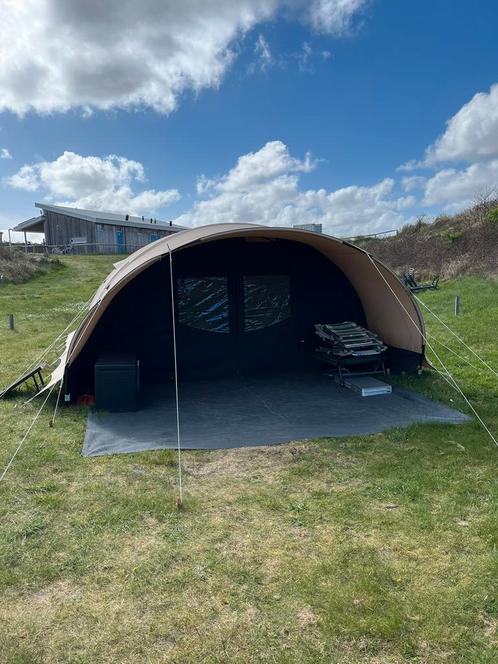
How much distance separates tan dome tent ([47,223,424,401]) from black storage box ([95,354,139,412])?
2.95 feet

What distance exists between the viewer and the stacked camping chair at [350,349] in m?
6.80

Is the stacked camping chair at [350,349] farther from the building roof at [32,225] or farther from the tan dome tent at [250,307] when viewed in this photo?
the building roof at [32,225]

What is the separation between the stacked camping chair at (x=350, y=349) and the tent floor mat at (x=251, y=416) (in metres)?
0.39

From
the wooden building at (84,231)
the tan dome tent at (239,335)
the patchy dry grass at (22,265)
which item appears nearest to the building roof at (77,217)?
the wooden building at (84,231)

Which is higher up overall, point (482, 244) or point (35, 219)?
point (35, 219)

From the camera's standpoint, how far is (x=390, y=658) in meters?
2.09

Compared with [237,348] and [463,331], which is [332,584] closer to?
[237,348]

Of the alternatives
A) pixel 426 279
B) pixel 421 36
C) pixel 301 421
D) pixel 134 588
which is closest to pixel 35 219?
pixel 426 279

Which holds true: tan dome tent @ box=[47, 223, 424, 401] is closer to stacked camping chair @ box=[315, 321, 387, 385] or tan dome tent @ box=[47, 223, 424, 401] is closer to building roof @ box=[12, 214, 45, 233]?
stacked camping chair @ box=[315, 321, 387, 385]

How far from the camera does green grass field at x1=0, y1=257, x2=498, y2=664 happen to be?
220cm

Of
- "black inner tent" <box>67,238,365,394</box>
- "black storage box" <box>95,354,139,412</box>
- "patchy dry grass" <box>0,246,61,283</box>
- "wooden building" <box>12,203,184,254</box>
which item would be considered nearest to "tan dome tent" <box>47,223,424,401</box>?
"black inner tent" <box>67,238,365,394</box>

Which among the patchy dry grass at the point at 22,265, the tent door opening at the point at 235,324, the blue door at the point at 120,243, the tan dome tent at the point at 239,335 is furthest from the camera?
the blue door at the point at 120,243

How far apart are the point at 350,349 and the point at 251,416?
6.76ft

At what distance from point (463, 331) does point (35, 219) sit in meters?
26.0
